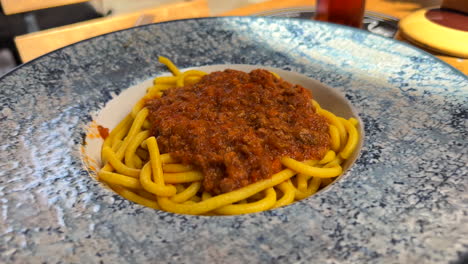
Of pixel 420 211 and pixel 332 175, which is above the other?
pixel 420 211

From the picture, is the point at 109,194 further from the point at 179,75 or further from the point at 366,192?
the point at 179,75

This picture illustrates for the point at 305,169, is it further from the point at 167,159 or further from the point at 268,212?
the point at 167,159

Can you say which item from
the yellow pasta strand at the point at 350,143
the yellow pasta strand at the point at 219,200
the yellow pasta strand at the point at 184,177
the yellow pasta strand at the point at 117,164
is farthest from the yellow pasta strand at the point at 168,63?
the yellow pasta strand at the point at 350,143

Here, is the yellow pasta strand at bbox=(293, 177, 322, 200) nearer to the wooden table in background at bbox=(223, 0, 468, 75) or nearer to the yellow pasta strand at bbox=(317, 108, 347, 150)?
the yellow pasta strand at bbox=(317, 108, 347, 150)

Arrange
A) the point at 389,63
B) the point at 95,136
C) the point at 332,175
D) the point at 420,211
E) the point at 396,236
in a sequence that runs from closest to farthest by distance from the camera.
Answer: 1. the point at 396,236
2. the point at 420,211
3. the point at 332,175
4. the point at 95,136
5. the point at 389,63

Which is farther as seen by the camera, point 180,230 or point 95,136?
point 95,136

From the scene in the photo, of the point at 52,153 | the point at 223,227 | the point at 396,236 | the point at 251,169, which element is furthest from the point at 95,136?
the point at 396,236

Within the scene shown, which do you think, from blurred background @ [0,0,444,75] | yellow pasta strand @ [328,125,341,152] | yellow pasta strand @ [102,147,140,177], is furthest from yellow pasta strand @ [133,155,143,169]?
Result: blurred background @ [0,0,444,75]

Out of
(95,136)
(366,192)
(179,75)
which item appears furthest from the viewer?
(179,75)
